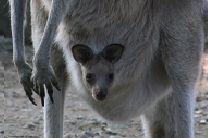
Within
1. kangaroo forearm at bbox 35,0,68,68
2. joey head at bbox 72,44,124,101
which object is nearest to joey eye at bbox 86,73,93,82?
joey head at bbox 72,44,124,101

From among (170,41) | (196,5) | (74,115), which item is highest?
(196,5)

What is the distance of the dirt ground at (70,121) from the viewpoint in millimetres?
5430

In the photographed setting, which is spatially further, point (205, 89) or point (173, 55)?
point (205, 89)

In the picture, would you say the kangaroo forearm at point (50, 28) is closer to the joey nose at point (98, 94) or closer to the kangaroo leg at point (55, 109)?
the joey nose at point (98, 94)

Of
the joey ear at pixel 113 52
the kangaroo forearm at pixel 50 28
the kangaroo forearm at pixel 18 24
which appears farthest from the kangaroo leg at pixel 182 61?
the kangaroo forearm at pixel 18 24

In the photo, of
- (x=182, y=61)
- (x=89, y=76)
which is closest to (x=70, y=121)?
(x=89, y=76)

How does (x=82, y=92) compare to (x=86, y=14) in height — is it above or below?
below

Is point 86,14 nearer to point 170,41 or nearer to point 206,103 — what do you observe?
point 170,41

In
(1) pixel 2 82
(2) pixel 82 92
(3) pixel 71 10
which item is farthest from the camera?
(1) pixel 2 82

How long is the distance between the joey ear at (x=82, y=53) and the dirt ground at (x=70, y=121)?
0.85 meters

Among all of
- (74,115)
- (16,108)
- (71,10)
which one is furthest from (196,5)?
(16,108)

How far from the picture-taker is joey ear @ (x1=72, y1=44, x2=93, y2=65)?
3998 millimetres

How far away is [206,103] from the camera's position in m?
6.48

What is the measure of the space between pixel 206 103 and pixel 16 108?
7.15 ft
